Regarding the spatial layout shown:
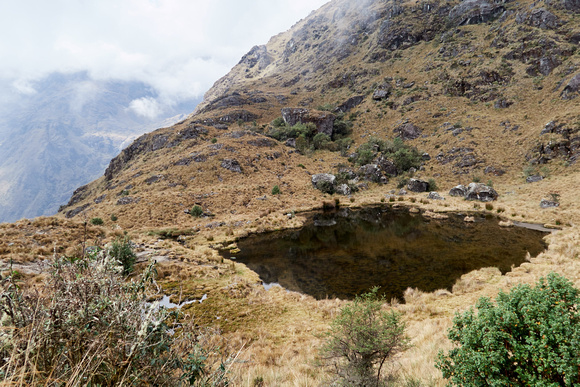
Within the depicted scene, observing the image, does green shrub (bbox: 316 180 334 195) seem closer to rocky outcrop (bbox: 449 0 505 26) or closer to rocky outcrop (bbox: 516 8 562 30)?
rocky outcrop (bbox: 516 8 562 30)

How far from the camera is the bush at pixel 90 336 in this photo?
7.01 feet

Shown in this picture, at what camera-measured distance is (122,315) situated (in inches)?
94.4

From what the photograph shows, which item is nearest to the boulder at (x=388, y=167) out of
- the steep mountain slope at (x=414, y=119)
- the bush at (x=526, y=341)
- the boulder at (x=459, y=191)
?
the steep mountain slope at (x=414, y=119)

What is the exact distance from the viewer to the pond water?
1327 centimetres

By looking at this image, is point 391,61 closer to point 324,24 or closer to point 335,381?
point 324,24

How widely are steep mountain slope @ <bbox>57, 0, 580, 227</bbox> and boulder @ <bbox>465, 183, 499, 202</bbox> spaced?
4.96 metres

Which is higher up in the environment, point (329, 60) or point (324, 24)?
point (324, 24)

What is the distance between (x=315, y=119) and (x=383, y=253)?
55.0 metres

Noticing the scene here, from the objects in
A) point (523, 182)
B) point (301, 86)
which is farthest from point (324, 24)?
point (523, 182)

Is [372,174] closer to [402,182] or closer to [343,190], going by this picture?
[402,182]

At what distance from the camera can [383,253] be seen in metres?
17.3

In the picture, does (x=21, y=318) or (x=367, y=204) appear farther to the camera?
(x=367, y=204)

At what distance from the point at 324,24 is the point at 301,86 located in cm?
6995

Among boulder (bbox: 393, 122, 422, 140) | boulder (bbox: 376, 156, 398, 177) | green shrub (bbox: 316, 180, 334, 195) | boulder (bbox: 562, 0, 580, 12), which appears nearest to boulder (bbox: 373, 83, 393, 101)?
boulder (bbox: 393, 122, 422, 140)
